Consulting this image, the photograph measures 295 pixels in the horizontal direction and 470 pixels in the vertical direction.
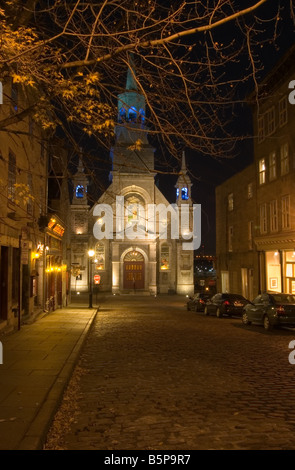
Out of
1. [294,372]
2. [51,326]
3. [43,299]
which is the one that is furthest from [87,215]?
[294,372]

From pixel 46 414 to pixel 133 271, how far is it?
4952 centimetres

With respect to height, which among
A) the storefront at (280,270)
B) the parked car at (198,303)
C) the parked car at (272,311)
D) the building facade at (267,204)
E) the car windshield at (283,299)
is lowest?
the parked car at (198,303)

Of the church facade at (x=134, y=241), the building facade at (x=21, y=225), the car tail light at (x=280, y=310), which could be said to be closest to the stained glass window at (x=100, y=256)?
the church facade at (x=134, y=241)

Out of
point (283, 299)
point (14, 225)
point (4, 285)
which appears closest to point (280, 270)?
point (283, 299)

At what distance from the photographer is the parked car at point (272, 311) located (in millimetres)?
17953

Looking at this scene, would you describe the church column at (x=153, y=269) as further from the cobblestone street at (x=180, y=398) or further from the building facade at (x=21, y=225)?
the cobblestone street at (x=180, y=398)

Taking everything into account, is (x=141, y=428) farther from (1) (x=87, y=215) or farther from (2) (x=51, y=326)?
(1) (x=87, y=215)

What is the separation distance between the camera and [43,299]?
2412 cm

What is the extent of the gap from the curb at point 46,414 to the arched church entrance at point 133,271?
45017 mm

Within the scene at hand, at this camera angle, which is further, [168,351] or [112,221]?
[112,221]

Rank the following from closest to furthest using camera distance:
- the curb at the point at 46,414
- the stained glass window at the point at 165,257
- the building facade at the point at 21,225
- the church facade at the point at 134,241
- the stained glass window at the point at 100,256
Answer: the curb at the point at 46,414
the building facade at the point at 21,225
the church facade at the point at 134,241
the stained glass window at the point at 100,256
the stained glass window at the point at 165,257

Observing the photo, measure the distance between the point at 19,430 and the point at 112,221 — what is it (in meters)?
52.0

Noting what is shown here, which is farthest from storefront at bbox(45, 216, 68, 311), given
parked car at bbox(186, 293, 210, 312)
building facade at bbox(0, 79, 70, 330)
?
parked car at bbox(186, 293, 210, 312)
